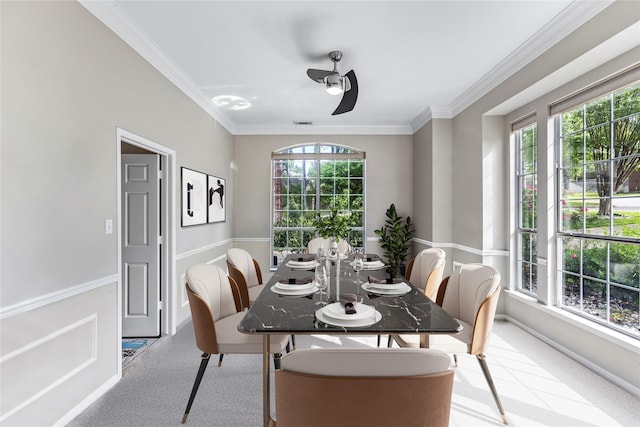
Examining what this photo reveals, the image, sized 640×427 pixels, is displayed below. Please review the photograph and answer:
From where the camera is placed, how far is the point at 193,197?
153 inches

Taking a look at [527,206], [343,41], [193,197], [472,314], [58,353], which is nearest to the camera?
[58,353]

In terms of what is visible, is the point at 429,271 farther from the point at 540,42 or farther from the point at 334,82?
the point at 540,42

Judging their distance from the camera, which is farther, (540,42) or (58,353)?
(540,42)

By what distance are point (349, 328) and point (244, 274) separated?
1.88 meters

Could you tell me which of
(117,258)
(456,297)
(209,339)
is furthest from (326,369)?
(117,258)

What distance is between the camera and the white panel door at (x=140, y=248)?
3.31 meters

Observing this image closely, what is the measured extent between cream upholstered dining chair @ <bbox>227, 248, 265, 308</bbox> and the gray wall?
36.7 inches

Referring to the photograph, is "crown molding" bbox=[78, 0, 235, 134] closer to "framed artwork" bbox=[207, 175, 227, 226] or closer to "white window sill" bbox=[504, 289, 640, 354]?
"framed artwork" bbox=[207, 175, 227, 226]

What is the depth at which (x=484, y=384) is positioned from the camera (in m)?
2.42

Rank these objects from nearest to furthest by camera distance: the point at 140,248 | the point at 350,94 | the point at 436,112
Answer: the point at 350,94
the point at 140,248
the point at 436,112

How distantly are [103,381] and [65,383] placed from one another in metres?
0.38

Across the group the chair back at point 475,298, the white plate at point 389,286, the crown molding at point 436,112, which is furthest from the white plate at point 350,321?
the crown molding at point 436,112

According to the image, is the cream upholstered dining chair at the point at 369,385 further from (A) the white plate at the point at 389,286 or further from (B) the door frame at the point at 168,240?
(B) the door frame at the point at 168,240

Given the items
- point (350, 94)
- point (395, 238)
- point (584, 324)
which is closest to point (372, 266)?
point (350, 94)
